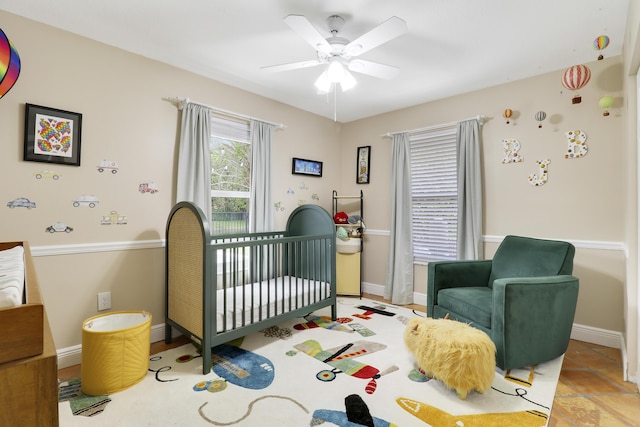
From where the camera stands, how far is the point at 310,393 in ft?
6.09

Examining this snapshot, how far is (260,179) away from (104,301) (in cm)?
169

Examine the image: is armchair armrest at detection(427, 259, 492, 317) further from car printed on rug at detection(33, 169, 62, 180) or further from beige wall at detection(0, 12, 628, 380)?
→ car printed on rug at detection(33, 169, 62, 180)

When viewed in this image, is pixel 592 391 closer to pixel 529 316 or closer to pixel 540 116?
pixel 529 316

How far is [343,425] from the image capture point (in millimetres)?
1586

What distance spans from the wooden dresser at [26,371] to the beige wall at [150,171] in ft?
6.32

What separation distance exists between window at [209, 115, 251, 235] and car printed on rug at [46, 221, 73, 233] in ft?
3.55

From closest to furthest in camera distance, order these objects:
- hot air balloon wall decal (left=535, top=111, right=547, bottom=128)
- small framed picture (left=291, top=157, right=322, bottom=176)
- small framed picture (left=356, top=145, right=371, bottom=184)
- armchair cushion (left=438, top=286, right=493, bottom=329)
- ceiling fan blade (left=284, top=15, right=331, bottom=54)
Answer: ceiling fan blade (left=284, top=15, right=331, bottom=54) < armchair cushion (left=438, top=286, right=493, bottom=329) < hot air balloon wall decal (left=535, top=111, right=547, bottom=128) < small framed picture (left=291, top=157, right=322, bottom=176) < small framed picture (left=356, top=145, right=371, bottom=184)

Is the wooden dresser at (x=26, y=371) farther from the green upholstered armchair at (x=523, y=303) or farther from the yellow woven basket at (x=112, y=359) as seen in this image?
the green upholstered armchair at (x=523, y=303)

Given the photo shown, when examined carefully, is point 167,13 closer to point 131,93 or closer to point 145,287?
point 131,93

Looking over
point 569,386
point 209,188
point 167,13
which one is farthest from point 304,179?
point 569,386

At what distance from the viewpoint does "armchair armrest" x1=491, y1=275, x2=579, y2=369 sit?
6.54 feet

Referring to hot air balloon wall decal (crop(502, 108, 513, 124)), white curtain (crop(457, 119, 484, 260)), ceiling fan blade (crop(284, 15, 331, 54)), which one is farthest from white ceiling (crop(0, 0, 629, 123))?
white curtain (crop(457, 119, 484, 260))

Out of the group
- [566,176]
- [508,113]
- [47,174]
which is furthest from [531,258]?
[47,174]

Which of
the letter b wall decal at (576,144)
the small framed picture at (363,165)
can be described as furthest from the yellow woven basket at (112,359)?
the letter b wall decal at (576,144)
